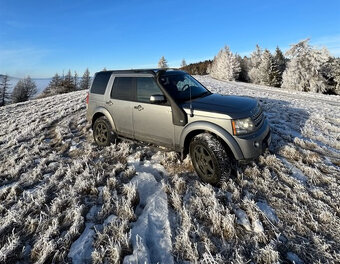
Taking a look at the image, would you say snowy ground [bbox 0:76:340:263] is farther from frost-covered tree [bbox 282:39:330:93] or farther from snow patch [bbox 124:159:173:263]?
frost-covered tree [bbox 282:39:330:93]

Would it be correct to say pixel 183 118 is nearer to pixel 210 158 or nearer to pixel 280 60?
pixel 210 158

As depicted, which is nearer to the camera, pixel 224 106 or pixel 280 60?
pixel 224 106

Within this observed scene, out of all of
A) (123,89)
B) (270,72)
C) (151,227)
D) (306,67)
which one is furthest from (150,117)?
(270,72)

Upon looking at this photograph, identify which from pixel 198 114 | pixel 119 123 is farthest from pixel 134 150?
pixel 198 114

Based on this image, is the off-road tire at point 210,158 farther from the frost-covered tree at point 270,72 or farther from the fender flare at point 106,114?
the frost-covered tree at point 270,72

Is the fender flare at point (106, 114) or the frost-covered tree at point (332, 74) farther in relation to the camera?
the frost-covered tree at point (332, 74)

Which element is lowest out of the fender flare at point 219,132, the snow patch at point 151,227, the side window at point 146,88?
the snow patch at point 151,227

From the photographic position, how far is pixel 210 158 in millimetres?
3566

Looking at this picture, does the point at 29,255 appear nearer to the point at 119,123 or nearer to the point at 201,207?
the point at 201,207

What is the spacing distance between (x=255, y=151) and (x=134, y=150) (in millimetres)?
3118

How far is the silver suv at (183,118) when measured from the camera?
11.2 feet

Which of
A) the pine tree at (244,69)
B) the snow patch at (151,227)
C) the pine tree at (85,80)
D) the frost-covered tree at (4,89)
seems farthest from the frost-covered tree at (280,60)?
the frost-covered tree at (4,89)

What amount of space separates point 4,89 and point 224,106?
66.2 m

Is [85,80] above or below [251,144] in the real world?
above
